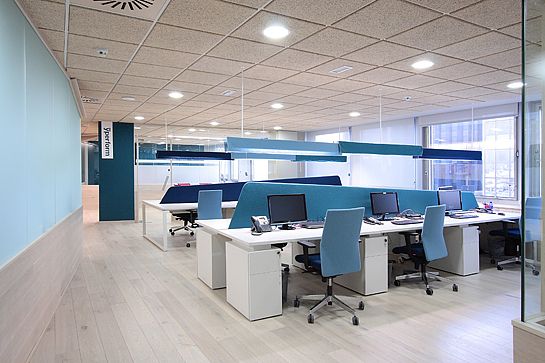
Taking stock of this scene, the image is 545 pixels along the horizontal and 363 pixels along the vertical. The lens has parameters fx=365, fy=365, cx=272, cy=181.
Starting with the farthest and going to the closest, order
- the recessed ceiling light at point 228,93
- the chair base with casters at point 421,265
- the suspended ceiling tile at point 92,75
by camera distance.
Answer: the recessed ceiling light at point 228,93 < the suspended ceiling tile at point 92,75 < the chair base with casters at point 421,265

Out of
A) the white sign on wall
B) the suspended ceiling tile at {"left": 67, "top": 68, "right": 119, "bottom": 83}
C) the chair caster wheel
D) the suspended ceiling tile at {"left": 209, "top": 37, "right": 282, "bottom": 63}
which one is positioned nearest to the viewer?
the suspended ceiling tile at {"left": 209, "top": 37, "right": 282, "bottom": 63}

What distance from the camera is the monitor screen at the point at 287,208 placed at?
4.12 metres

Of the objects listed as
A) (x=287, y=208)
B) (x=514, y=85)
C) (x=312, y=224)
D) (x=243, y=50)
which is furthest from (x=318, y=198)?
(x=514, y=85)

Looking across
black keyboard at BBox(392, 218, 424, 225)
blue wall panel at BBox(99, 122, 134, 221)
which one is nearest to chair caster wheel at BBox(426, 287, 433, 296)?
black keyboard at BBox(392, 218, 424, 225)

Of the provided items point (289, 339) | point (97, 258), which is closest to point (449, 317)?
point (289, 339)

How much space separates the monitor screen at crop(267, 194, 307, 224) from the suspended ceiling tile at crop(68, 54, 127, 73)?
8.10 feet

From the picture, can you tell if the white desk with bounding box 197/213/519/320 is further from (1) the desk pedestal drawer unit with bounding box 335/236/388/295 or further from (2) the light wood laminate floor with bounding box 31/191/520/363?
(2) the light wood laminate floor with bounding box 31/191/520/363

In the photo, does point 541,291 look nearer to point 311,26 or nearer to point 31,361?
point 311,26

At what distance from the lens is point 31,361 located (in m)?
2.73

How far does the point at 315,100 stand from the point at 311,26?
351 centimetres

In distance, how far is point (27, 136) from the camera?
295 cm

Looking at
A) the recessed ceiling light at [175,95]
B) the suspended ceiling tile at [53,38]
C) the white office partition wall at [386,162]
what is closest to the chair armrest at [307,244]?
the suspended ceiling tile at [53,38]

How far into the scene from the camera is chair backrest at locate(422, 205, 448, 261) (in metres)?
4.17

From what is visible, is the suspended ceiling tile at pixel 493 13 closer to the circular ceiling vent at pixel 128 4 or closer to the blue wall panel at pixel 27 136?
the circular ceiling vent at pixel 128 4
